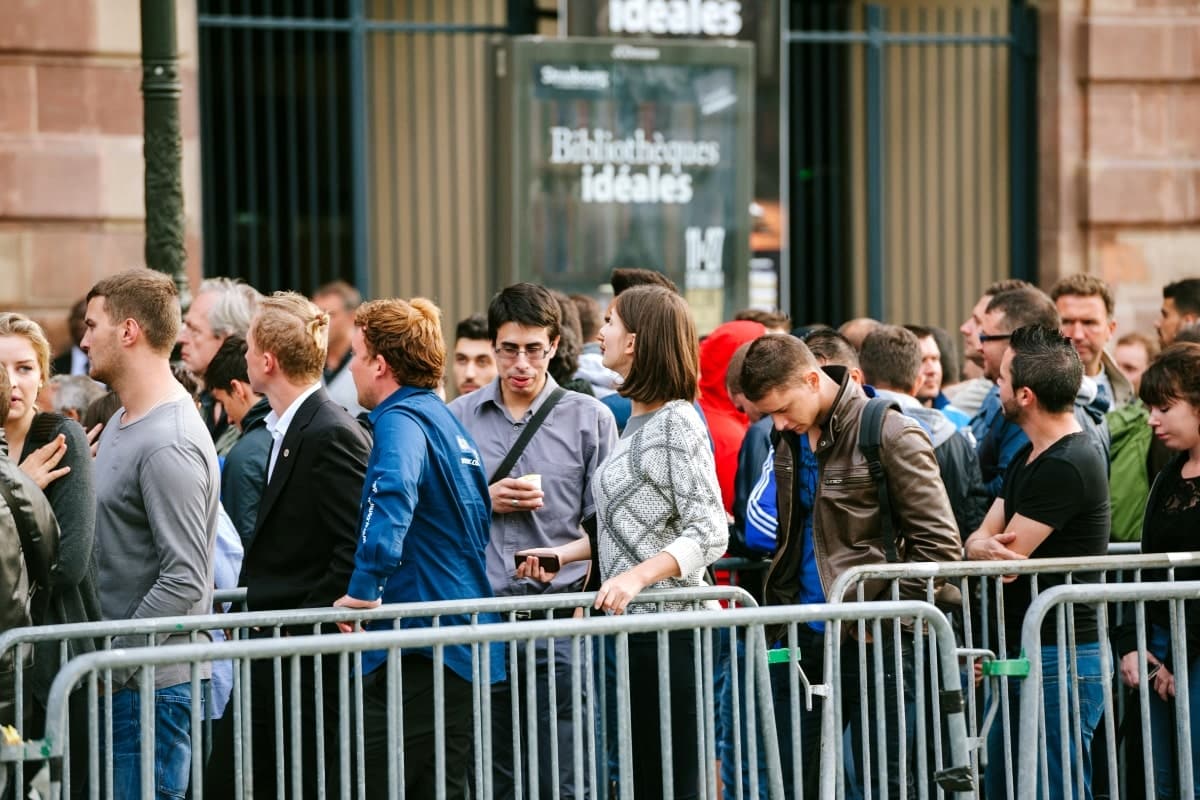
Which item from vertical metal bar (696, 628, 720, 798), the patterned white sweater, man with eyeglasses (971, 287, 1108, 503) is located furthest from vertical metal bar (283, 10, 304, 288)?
vertical metal bar (696, 628, 720, 798)

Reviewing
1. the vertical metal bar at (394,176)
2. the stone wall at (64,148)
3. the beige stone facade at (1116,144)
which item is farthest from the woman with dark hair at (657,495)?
the vertical metal bar at (394,176)

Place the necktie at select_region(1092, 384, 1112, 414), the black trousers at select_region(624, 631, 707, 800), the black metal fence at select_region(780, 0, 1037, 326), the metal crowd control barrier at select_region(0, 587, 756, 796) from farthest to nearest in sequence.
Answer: the black metal fence at select_region(780, 0, 1037, 326) → the necktie at select_region(1092, 384, 1112, 414) → the black trousers at select_region(624, 631, 707, 800) → the metal crowd control barrier at select_region(0, 587, 756, 796)

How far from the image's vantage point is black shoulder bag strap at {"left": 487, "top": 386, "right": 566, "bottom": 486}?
6277 mm

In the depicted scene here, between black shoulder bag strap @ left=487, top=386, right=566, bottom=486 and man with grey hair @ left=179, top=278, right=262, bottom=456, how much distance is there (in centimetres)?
157

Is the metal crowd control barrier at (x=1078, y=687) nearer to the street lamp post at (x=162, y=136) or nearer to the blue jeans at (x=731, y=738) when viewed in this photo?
the blue jeans at (x=731, y=738)

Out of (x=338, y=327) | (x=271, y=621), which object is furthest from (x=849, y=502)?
(x=338, y=327)

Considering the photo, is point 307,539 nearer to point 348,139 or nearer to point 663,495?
point 663,495

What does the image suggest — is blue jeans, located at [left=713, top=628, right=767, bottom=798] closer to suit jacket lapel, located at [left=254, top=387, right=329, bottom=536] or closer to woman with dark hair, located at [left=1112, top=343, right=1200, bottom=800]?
woman with dark hair, located at [left=1112, top=343, right=1200, bottom=800]

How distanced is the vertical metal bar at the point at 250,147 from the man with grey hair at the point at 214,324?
11.6ft

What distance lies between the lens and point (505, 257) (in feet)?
35.1

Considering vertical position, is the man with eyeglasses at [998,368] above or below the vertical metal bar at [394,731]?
above

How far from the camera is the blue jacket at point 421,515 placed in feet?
16.5

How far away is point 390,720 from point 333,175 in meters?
6.94

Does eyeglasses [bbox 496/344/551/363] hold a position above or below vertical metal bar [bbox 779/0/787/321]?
below
